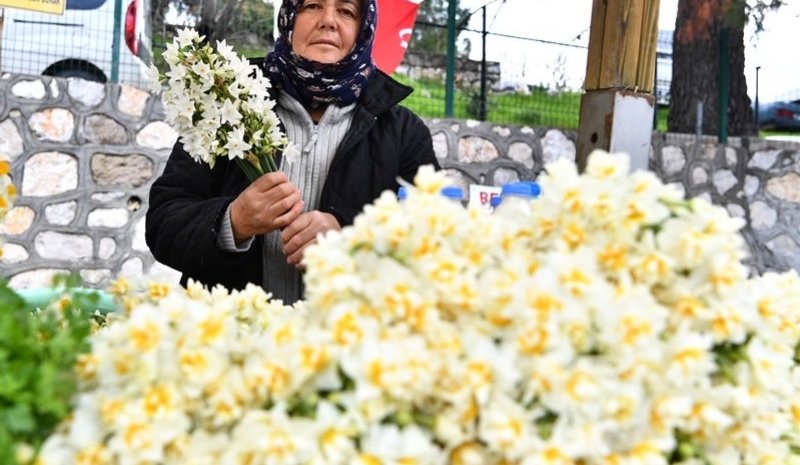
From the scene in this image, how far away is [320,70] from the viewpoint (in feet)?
6.29

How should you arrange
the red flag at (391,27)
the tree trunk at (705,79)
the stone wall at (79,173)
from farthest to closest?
the tree trunk at (705,79) → the red flag at (391,27) → the stone wall at (79,173)

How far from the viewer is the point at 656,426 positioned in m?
0.77

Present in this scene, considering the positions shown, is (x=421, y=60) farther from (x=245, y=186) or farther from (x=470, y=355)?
(x=470, y=355)

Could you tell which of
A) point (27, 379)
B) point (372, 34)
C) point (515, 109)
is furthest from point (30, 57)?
point (27, 379)

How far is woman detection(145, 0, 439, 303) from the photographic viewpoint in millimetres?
1839

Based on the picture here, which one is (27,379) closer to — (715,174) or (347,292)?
(347,292)

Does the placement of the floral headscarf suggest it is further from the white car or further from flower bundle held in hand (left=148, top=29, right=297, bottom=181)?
the white car

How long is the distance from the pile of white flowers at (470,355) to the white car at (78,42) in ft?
14.7

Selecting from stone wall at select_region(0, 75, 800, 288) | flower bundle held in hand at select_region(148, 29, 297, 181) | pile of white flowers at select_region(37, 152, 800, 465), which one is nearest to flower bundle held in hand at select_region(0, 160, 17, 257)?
pile of white flowers at select_region(37, 152, 800, 465)

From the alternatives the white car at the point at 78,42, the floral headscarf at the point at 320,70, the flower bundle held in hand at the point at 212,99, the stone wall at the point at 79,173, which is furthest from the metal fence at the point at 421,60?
the flower bundle held in hand at the point at 212,99

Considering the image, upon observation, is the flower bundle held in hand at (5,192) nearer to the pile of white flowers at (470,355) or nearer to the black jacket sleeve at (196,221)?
the pile of white flowers at (470,355)

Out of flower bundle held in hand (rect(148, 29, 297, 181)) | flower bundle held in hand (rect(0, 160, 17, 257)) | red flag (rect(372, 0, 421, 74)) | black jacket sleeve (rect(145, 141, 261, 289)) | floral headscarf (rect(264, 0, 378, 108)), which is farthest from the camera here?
red flag (rect(372, 0, 421, 74))

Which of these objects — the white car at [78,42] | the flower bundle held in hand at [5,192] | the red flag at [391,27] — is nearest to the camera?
the flower bundle held in hand at [5,192]

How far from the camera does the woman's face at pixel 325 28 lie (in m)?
1.94
